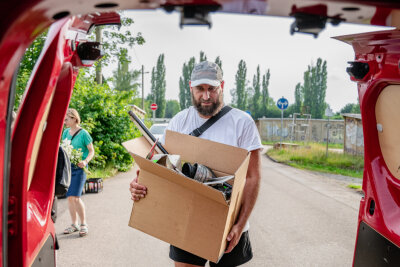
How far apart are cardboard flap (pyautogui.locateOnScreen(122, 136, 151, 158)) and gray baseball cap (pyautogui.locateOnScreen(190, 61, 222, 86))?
573 mm

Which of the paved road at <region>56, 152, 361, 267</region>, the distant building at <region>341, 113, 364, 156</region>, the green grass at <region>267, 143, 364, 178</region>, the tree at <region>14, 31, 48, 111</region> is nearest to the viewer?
the tree at <region>14, 31, 48, 111</region>

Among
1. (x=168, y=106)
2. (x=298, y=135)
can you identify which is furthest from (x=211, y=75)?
(x=168, y=106)

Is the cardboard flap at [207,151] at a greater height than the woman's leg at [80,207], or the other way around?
the cardboard flap at [207,151]

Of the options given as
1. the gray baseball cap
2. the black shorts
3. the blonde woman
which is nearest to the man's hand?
the black shorts

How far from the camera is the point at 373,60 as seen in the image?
2234 millimetres

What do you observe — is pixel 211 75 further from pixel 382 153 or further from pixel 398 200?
pixel 398 200

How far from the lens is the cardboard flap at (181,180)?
208 cm

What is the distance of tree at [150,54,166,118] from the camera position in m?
65.7

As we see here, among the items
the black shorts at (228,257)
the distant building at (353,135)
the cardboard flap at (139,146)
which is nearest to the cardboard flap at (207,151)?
the cardboard flap at (139,146)

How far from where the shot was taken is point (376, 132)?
8.08 feet

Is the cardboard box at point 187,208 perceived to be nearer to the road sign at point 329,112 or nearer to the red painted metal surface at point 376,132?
the red painted metal surface at point 376,132

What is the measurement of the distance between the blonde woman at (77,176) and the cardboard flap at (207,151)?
331 cm

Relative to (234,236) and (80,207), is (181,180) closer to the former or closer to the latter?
(234,236)

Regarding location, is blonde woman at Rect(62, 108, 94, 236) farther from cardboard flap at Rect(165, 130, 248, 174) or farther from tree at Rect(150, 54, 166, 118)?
tree at Rect(150, 54, 166, 118)
